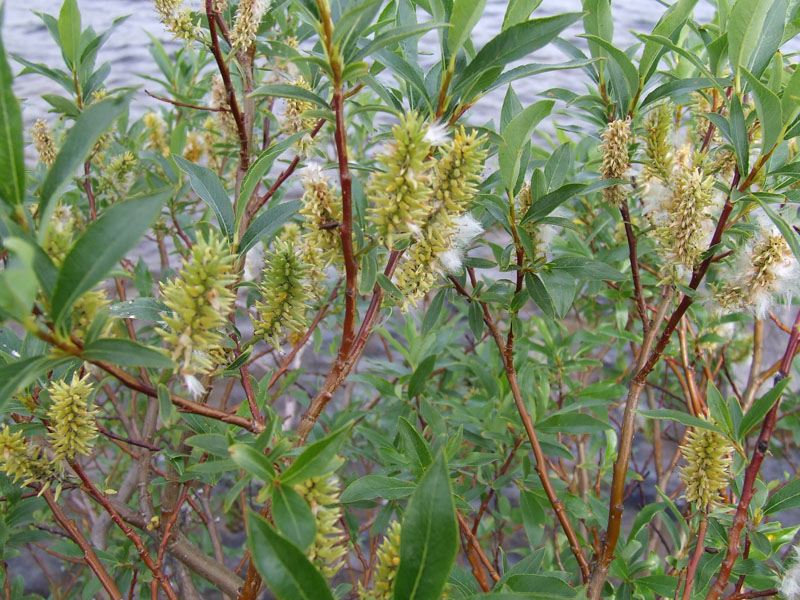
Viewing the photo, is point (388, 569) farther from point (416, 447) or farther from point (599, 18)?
point (599, 18)

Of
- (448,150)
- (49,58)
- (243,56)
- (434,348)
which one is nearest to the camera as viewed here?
(448,150)

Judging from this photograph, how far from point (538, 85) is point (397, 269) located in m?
2.81

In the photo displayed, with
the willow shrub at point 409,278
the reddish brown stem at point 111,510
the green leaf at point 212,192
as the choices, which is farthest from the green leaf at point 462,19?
the reddish brown stem at point 111,510

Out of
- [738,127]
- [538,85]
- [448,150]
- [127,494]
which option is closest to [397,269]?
[448,150]

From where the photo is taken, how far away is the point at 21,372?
46 cm

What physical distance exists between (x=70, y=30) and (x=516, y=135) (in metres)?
0.95

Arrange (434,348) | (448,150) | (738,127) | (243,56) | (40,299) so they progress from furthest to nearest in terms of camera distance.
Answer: (434,348)
(243,56)
(738,127)
(448,150)
(40,299)

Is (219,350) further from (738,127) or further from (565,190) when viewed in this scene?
(738,127)

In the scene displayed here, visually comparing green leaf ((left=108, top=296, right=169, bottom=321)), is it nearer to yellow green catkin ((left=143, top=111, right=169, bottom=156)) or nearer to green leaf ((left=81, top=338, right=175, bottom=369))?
green leaf ((left=81, top=338, right=175, bottom=369))

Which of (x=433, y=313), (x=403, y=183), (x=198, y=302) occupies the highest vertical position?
(x=403, y=183)

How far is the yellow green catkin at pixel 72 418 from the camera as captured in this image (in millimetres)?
654

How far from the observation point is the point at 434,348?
1.53 metres

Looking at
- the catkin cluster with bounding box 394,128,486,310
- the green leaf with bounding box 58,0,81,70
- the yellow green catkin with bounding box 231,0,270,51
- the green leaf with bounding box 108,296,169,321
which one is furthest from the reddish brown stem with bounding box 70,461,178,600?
the green leaf with bounding box 58,0,81,70

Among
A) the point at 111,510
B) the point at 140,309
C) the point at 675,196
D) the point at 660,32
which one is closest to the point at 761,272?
the point at 675,196
